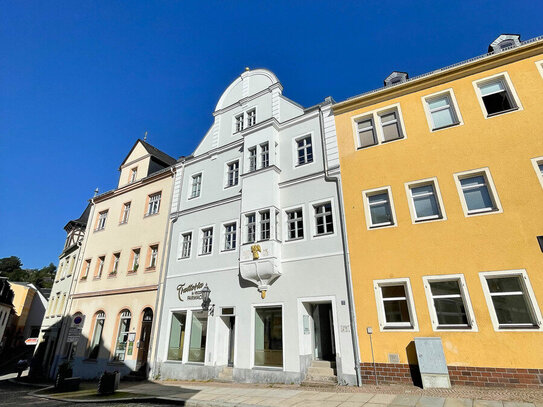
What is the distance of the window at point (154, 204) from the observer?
21188 mm

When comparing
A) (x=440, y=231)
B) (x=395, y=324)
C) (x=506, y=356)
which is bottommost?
(x=506, y=356)

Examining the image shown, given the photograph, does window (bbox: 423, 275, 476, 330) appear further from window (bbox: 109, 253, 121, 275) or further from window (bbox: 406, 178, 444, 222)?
window (bbox: 109, 253, 121, 275)

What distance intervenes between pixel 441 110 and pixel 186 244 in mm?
14739

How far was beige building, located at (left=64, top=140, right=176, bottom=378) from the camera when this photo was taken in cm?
1806

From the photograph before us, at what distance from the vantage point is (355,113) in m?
14.4

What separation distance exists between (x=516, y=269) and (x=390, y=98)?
8.32 m

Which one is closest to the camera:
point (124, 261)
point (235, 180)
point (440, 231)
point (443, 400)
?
point (443, 400)

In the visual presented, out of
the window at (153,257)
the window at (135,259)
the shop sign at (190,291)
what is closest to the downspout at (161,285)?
the window at (153,257)

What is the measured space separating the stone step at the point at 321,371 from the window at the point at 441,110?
1024 centimetres

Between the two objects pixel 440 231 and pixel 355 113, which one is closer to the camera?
pixel 440 231

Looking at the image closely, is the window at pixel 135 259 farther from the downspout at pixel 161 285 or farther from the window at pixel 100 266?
the window at pixel 100 266

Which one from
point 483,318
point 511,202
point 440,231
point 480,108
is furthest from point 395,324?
point 480,108

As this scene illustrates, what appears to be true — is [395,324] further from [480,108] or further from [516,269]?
[480,108]

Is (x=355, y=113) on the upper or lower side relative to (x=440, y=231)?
upper
